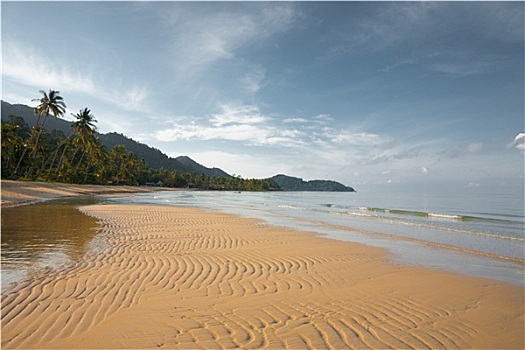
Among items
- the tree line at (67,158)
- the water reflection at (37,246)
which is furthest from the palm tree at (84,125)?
the water reflection at (37,246)

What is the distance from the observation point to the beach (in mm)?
4402

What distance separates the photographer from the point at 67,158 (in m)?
74.1

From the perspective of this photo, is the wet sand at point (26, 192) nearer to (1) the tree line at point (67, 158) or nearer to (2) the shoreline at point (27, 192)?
(2) the shoreline at point (27, 192)

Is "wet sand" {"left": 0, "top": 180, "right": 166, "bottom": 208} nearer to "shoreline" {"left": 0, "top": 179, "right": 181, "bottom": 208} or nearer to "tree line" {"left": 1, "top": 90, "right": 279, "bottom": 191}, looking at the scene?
"shoreline" {"left": 0, "top": 179, "right": 181, "bottom": 208}

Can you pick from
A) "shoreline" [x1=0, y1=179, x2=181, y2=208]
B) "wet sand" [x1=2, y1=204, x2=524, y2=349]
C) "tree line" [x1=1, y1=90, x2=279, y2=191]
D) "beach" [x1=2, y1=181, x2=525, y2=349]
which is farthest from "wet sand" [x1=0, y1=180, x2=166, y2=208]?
"beach" [x1=2, y1=181, x2=525, y2=349]

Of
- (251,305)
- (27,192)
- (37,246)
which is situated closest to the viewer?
(251,305)

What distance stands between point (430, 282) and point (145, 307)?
23.3ft

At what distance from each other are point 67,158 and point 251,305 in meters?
84.3

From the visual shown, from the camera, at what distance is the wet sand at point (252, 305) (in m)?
4.40

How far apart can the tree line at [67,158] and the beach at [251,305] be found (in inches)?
2287

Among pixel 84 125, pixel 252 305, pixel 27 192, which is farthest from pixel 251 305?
pixel 84 125

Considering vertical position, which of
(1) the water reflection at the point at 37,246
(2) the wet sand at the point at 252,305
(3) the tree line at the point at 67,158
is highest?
(3) the tree line at the point at 67,158

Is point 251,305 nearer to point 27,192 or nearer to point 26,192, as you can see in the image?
point 26,192

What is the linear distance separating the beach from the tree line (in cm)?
5809
